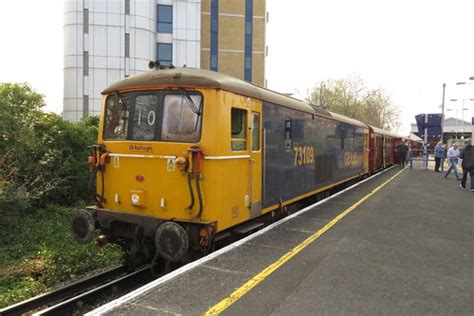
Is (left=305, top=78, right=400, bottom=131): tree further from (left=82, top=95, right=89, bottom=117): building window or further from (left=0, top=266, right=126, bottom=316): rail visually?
(left=0, top=266, right=126, bottom=316): rail

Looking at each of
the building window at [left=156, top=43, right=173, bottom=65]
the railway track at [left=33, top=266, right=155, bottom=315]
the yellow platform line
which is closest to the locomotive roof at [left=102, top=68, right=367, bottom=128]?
the yellow platform line

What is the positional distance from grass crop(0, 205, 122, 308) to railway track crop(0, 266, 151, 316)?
682 millimetres

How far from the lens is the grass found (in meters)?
6.66

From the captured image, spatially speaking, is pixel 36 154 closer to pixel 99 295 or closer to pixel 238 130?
pixel 99 295

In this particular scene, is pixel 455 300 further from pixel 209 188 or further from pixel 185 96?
pixel 185 96

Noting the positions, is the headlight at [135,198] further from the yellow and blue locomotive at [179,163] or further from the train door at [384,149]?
the train door at [384,149]

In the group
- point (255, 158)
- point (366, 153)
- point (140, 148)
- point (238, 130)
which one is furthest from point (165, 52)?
point (140, 148)

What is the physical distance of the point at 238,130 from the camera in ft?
20.8

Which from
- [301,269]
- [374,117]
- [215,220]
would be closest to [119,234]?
[215,220]

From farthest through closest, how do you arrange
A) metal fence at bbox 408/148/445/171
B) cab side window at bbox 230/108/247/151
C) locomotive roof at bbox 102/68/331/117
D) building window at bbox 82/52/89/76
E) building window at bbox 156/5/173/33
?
Result: 1. building window at bbox 156/5/173/33
2. building window at bbox 82/52/89/76
3. metal fence at bbox 408/148/445/171
4. cab side window at bbox 230/108/247/151
5. locomotive roof at bbox 102/68/331/117

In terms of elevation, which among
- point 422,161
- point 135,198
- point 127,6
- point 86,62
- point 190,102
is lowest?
point 422,161

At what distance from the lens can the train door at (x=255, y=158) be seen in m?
6.61

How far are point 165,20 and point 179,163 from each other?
36791mm

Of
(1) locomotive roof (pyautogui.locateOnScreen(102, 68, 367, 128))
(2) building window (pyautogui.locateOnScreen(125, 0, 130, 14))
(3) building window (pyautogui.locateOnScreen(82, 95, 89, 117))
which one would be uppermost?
(2) building window (pyautogui.locateOnScreen(125, 0, 130, 14))
